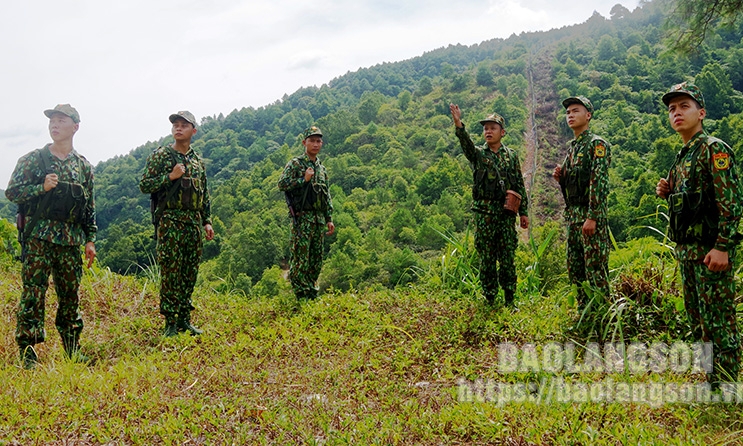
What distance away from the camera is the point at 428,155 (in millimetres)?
49875

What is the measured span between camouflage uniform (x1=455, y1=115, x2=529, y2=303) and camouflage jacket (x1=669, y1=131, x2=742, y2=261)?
6.01 feet

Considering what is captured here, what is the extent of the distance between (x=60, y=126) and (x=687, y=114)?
14.9 ft

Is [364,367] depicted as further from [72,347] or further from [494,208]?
[72,347]

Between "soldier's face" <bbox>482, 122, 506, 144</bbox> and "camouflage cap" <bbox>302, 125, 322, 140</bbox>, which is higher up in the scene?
"camouflage cap" <bbox>302, 125, 322, 140</bbox>

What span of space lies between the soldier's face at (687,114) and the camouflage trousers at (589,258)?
3.31 feet

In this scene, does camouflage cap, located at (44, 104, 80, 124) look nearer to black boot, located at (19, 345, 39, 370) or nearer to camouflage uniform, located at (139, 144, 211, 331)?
camouflage uniform, located at (139, 144, 211, 331)

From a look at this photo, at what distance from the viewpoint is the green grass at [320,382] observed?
265cm

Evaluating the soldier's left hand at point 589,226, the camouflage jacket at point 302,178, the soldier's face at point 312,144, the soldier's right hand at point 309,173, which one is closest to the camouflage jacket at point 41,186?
the camouflage jacket at point 302,178

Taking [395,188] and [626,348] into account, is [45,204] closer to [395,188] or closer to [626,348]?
[626,348]

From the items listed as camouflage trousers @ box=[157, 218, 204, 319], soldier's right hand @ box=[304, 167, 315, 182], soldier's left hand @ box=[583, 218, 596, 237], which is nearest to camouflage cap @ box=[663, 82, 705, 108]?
soldier's left hand @ box=[583, 218, 596, 237]

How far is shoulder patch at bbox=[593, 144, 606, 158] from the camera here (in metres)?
3.84

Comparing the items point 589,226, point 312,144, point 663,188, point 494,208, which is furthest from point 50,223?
point 663,188

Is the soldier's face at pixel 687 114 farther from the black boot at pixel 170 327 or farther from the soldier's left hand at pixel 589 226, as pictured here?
the black boot at pixel 170 327

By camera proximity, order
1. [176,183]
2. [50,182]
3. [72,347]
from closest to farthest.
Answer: [50,182], [72,347], [176,183]
